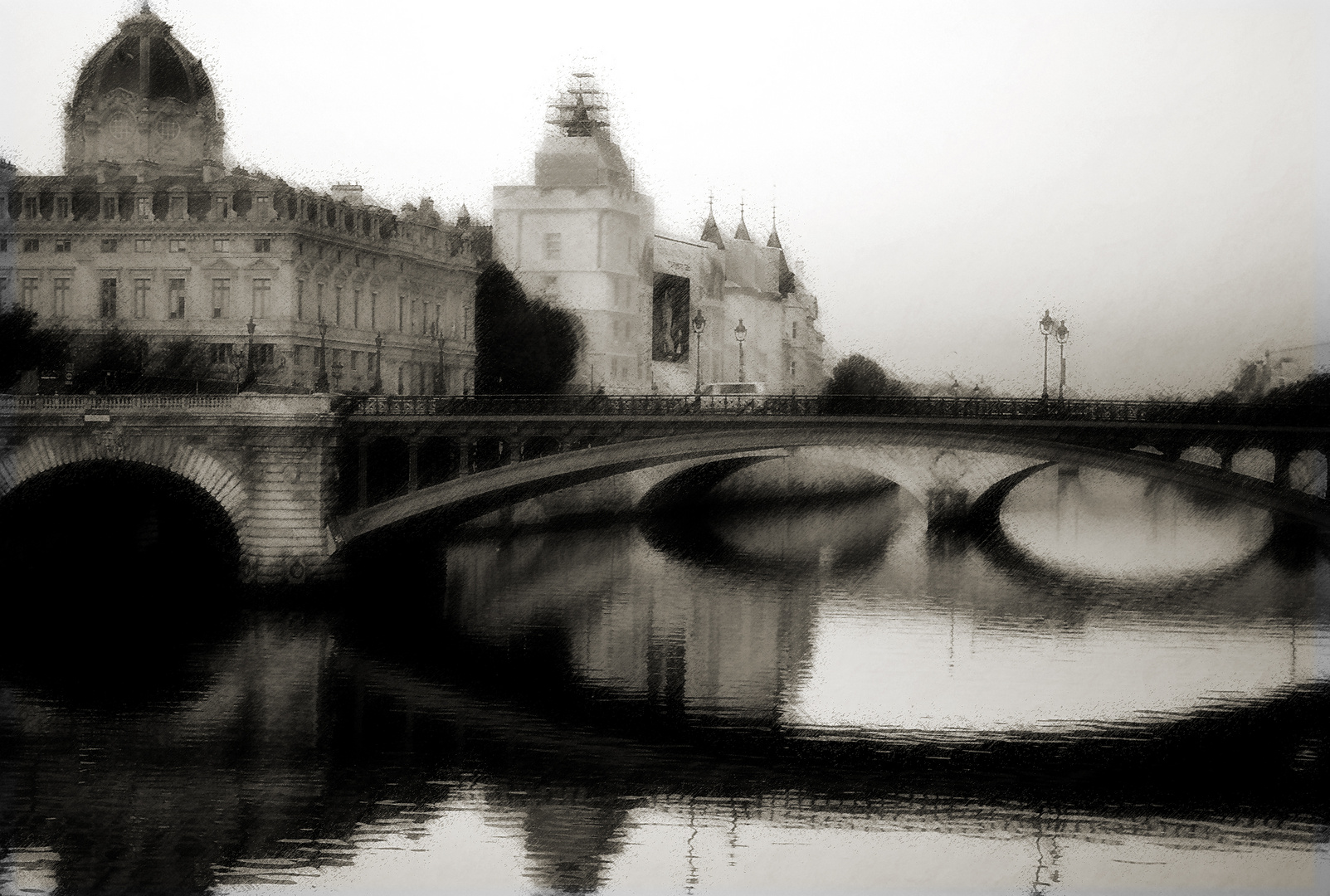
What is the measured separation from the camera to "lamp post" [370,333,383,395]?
2545 cm

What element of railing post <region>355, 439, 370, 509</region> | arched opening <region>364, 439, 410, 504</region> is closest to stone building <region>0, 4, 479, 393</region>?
arched opening <region>364, 439, 410, 504</region>

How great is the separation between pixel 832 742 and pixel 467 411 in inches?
362

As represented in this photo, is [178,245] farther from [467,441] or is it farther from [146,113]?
[467,441]

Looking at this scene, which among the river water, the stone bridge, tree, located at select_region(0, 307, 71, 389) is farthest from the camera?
tree, located at select_region(0, 307, 71, 389)

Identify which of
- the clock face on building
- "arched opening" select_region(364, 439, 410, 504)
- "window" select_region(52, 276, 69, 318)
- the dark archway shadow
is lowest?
the dark archway shadow

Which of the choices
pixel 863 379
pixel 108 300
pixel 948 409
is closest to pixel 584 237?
pixel 863 379

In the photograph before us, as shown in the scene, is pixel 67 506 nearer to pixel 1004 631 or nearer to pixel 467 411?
pixel 467 411

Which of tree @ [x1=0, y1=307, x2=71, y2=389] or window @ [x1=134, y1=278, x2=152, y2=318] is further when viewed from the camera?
window @ [x1=134, y1=278, x2=152, y2=318]

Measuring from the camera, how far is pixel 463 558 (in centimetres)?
2461

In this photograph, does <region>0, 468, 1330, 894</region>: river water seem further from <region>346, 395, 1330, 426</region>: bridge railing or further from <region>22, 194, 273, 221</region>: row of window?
<region>22, 194, 273, 221</region>: row of window

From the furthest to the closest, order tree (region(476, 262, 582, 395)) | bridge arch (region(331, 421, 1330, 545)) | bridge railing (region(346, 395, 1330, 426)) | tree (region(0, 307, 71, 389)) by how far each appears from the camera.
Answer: tree (region(476, 262, 582, 395)) → tree (region(0, 307, 71, 389)) → bridge arch (region(331, 421, 1330, 545)) → bridge railing (region(346, 395, 1330, 426))

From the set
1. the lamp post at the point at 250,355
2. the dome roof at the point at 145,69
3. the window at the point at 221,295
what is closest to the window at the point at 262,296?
the lamp post at the point at 250,355

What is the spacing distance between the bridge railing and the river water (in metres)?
2.00

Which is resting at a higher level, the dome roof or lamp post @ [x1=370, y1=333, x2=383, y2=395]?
the dome roof
